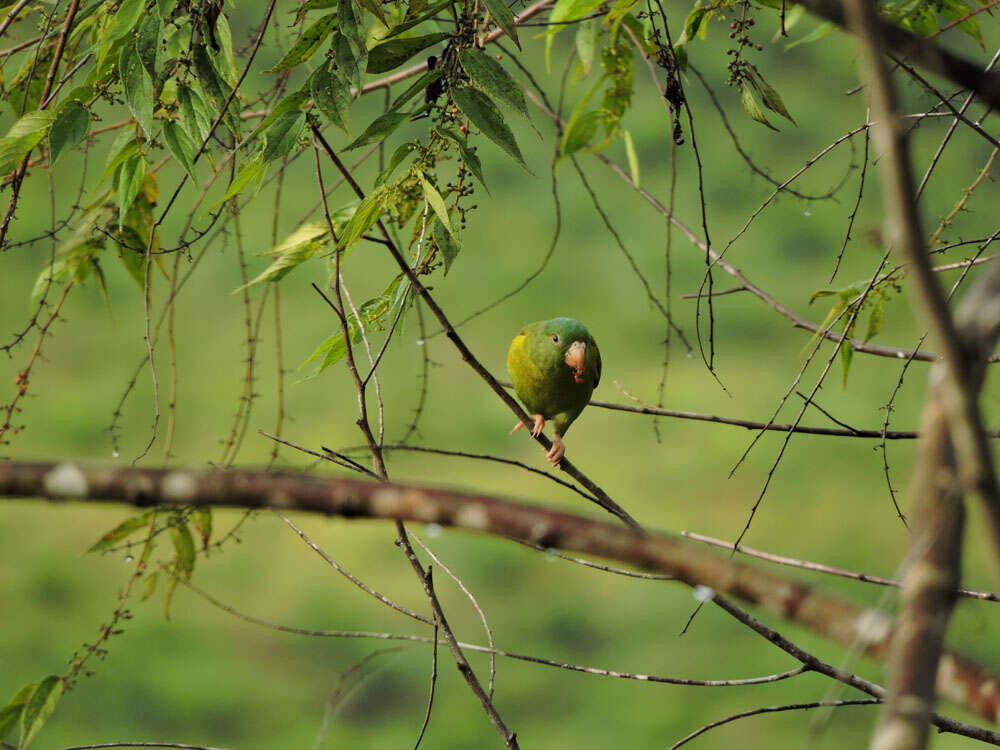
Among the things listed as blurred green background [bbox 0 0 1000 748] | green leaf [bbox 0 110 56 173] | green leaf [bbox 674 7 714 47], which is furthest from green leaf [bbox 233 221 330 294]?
blurred green background [bbox 0 0 1000 748]

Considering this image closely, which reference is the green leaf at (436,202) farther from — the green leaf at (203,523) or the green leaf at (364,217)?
the green leaf at (203,523)

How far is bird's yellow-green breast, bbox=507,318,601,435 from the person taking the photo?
1.48 meters

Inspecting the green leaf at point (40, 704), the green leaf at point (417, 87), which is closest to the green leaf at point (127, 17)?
the green leaf at point (417, 87)

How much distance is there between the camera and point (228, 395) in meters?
2.37

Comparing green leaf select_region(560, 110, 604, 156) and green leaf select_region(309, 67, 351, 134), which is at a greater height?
green leaf select_region(560, 110, 604, 156)

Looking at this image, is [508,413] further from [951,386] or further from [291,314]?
[951,386]

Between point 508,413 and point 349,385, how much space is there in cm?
43

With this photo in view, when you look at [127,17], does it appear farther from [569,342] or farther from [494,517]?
[569,342]

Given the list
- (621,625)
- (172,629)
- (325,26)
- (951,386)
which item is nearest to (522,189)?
(621,625)

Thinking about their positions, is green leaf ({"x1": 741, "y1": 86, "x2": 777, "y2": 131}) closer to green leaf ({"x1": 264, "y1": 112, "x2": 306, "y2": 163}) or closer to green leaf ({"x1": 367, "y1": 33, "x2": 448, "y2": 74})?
green leaf ({"x1": 367, "y1": 33, "x2": 448, "y2": 74})

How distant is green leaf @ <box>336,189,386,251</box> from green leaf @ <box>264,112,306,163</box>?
0.26 feet

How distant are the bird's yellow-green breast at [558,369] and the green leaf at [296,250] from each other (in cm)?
57

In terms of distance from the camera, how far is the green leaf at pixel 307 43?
30.9 inches

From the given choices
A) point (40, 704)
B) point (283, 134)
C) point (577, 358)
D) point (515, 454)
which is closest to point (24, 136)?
point (283, 134)
